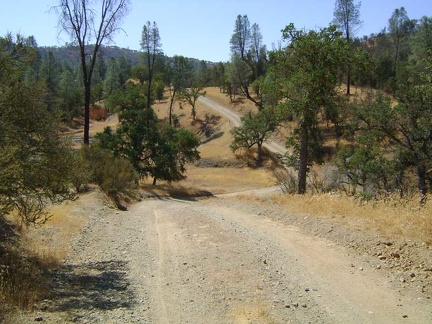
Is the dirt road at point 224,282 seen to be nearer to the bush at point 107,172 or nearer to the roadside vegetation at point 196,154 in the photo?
the roadside vegetation at point 196,154

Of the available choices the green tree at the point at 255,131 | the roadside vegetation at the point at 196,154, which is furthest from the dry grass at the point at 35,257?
the green tree at the point at 255,131

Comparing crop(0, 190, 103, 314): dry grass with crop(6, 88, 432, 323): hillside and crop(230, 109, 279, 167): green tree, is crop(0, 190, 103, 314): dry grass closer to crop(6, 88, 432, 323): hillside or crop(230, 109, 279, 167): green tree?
crop(6, 88, 432, 323): hillside

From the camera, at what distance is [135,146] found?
32656 mm

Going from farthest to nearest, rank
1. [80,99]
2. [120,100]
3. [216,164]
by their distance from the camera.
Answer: [80,99]
[216,164]
[120,100]

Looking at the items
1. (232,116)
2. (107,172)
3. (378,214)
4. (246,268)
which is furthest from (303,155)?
(232,116)

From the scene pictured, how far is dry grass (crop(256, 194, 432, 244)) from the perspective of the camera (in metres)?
8.74

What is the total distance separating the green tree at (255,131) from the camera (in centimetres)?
5253

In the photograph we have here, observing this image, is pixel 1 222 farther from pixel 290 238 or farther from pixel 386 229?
pixel 386 229

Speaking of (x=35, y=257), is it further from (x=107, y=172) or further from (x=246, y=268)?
(x=107, y=172)

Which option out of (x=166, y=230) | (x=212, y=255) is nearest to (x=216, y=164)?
(x=166, y=230)

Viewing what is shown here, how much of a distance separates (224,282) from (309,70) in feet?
44.0

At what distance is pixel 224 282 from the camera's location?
7629 millimetres

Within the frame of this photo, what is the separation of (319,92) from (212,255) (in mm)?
12016

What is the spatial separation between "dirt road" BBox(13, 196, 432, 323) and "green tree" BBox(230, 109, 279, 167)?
4097cm
